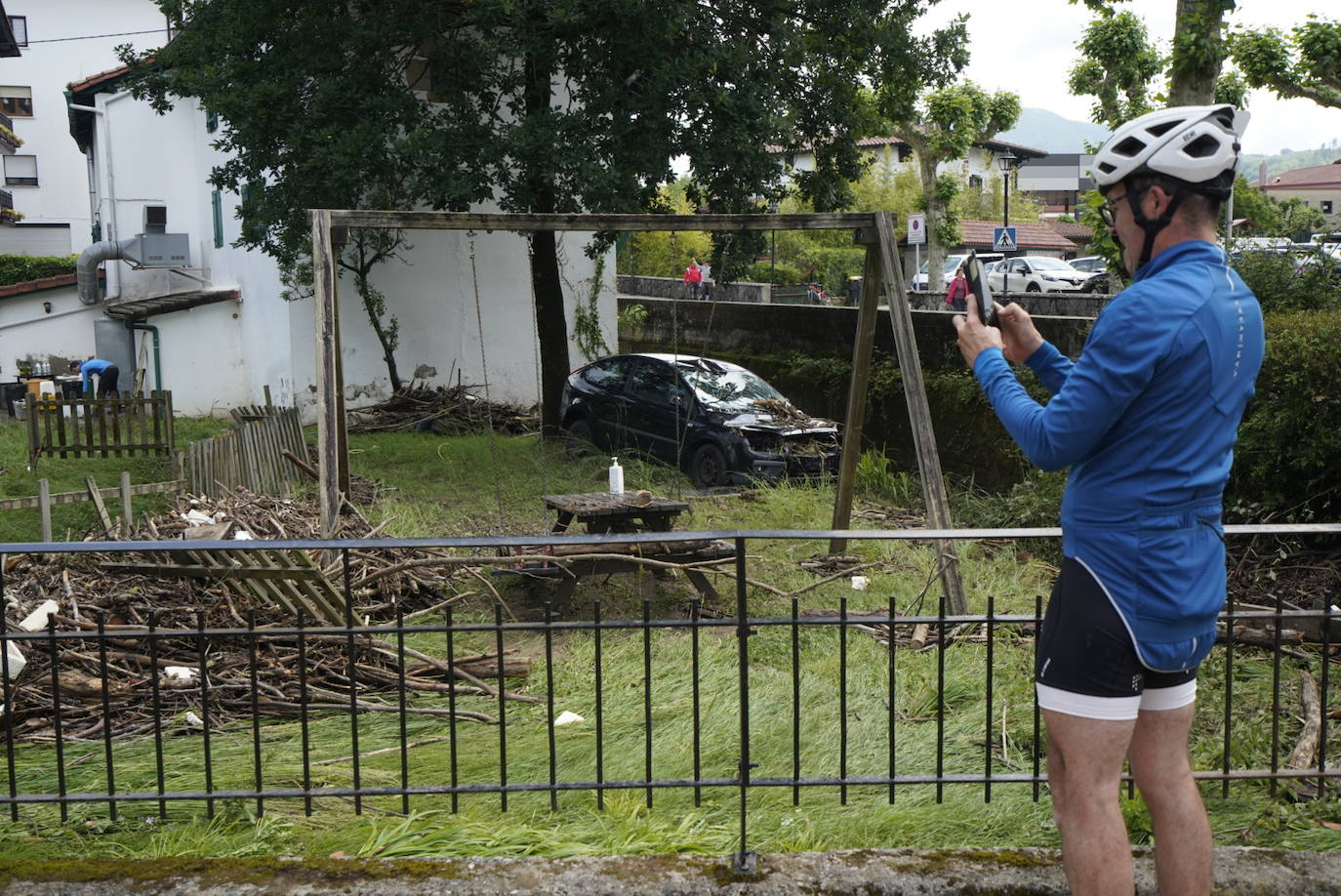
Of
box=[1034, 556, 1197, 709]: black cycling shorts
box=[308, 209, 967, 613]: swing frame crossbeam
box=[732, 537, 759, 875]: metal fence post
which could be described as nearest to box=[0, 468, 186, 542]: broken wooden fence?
box=[308, 209, 967, 613]: swing frame crossbeam

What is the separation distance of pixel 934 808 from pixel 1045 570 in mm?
5315

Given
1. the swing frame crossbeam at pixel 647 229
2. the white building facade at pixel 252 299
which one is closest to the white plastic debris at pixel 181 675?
the swing frame crossbeam at pixel 647 229

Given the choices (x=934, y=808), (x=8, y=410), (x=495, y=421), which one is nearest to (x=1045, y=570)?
(x=934, y=808)

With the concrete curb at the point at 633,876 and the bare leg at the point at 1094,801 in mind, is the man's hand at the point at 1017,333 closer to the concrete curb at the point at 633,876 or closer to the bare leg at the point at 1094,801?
the bare leg at the point at 1094,801

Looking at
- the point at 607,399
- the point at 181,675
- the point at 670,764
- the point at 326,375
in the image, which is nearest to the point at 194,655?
the point at 181,675

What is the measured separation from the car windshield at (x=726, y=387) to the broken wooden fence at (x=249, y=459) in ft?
13.1

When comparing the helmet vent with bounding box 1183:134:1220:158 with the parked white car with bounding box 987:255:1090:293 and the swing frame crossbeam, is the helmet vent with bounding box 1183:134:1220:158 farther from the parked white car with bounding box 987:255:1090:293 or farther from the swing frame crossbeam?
the parked white car with bounding box 987:255:1090:293

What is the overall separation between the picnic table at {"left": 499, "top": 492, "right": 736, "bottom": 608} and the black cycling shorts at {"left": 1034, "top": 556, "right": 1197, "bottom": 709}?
15.2 feet

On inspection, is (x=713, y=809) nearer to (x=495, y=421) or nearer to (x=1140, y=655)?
(x=1140, y=655)

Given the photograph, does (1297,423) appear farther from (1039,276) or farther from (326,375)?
(1039,276)

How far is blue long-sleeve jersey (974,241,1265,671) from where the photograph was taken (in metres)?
2.42

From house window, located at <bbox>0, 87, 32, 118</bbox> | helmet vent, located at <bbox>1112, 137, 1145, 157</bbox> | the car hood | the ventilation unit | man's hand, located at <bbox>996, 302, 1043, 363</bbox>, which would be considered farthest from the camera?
house window, located at <bbox>0, 87, 32, 118</bbox>

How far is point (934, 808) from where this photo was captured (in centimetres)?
395

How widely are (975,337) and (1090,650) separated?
716mm
